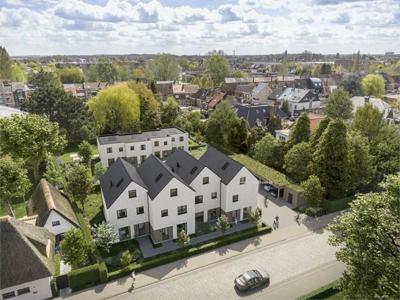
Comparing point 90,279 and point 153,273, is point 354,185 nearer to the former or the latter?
point 153,273

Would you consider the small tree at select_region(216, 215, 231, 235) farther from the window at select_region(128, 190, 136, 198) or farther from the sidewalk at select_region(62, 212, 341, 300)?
the window at select_region(128, 190, 136, 198)

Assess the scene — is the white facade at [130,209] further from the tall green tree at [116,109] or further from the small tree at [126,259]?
the tall green tree at [116,109]

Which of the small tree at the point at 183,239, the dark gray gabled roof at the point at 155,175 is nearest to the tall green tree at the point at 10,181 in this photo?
the dark gray gabled roof at the point at 155,175

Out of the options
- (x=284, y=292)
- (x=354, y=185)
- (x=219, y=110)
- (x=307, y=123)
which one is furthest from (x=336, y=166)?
(x=219, y=110)

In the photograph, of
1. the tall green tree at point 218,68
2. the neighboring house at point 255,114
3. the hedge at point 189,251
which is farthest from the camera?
the tall green tree at point 218,68

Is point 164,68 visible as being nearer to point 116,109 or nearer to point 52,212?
point 116,109

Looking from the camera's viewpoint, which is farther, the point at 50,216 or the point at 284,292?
the point at 50,216
